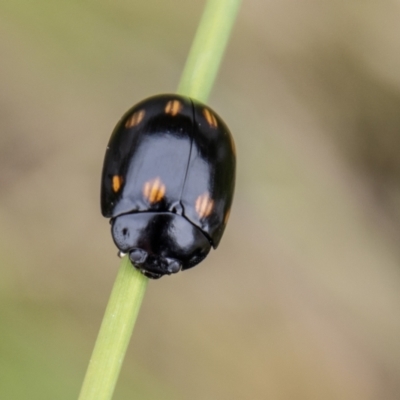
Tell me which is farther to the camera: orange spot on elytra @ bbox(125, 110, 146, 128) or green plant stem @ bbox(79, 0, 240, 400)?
orange spot on elytra @ bbox(125, 110, 146, 128)

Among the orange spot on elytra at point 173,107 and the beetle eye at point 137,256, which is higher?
the orange spot on elytra at point 173,107

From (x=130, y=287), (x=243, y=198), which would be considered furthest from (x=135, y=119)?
(x=243, y=198)

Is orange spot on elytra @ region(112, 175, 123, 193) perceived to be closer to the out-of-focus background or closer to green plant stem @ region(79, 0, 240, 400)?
green plant stem @ region(79, 0, 240, 400)

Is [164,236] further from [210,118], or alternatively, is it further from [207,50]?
[207,50]

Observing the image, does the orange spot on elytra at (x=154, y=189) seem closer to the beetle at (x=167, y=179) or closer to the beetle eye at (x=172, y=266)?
the beetle at (x=167, y=179)

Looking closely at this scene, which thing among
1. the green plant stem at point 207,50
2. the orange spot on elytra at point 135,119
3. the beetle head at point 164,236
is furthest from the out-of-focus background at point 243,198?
the green plant stem at point 207,50

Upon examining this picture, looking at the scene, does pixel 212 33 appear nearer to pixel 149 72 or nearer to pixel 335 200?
pixel 149 72

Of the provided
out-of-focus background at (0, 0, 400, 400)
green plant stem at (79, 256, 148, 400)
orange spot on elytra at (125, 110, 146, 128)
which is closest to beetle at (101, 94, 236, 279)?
orange spot on elytra at (125, 110, 146, 128)
